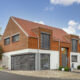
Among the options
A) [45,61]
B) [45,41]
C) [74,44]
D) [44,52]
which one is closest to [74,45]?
[74,44]

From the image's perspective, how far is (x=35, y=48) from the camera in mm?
26578

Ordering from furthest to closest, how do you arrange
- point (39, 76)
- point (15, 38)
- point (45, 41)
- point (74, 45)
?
point (74, 45), point (15, 38), point (45, 41), point (39, 76)

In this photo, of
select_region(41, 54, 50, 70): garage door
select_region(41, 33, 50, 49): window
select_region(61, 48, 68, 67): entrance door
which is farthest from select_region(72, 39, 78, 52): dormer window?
select_region(41, 54, 50, 70): garage door

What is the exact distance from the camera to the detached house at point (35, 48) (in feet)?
86.2

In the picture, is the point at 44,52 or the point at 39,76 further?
the point at 44,52


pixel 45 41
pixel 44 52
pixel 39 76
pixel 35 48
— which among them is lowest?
→ pixel 39 76

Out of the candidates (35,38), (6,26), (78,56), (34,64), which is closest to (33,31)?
(35,38)

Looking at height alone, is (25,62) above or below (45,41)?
below

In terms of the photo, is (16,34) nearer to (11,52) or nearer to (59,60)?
(11,52)

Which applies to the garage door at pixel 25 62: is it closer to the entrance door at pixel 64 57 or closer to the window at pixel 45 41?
the window at pixel 45 41

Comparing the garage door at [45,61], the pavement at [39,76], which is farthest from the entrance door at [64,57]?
the pavement at [39,76]

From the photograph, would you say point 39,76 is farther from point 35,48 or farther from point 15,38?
point 15,38

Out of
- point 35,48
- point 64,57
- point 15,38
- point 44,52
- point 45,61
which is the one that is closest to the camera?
point 35,48

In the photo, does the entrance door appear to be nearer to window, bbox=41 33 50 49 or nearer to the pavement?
window, bbox=41 33 50 49
